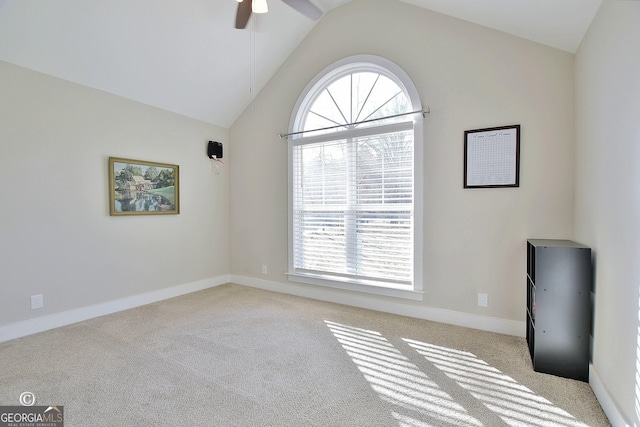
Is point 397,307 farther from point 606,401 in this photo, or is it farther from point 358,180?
point 606,401

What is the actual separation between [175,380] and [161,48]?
3074 millimetres

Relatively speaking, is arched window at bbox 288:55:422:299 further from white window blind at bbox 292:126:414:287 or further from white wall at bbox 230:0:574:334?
white wall at bbox 230:0:574:334

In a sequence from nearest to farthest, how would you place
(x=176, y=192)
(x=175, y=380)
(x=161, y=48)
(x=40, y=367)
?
(x=175, y=380) → (x=40, y=367) → (x=161, y=48) → (x=176, y=192)

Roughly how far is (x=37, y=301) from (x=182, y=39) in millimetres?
2860

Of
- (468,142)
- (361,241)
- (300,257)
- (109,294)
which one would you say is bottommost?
(109,294)

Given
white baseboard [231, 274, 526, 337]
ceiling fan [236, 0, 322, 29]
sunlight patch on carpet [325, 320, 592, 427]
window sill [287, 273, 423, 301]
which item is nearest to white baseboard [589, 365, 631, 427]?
sunlight patch on carpet [325, 320, 592, 427]

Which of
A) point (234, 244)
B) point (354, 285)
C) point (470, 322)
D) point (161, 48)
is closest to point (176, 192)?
point (234, 244)

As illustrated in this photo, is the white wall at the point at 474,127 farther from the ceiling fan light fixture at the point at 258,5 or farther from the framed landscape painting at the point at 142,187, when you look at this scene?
the framed landscape painting at the point at 142,187

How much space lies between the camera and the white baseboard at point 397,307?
277 centimetres

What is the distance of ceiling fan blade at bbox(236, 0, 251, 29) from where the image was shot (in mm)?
2361

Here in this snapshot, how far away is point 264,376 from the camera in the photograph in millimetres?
2061

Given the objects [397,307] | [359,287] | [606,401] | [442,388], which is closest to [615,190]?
[606,401]

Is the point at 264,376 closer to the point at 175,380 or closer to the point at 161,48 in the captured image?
the point at 175,380

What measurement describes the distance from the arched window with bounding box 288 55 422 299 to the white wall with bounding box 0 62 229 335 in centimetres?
150
